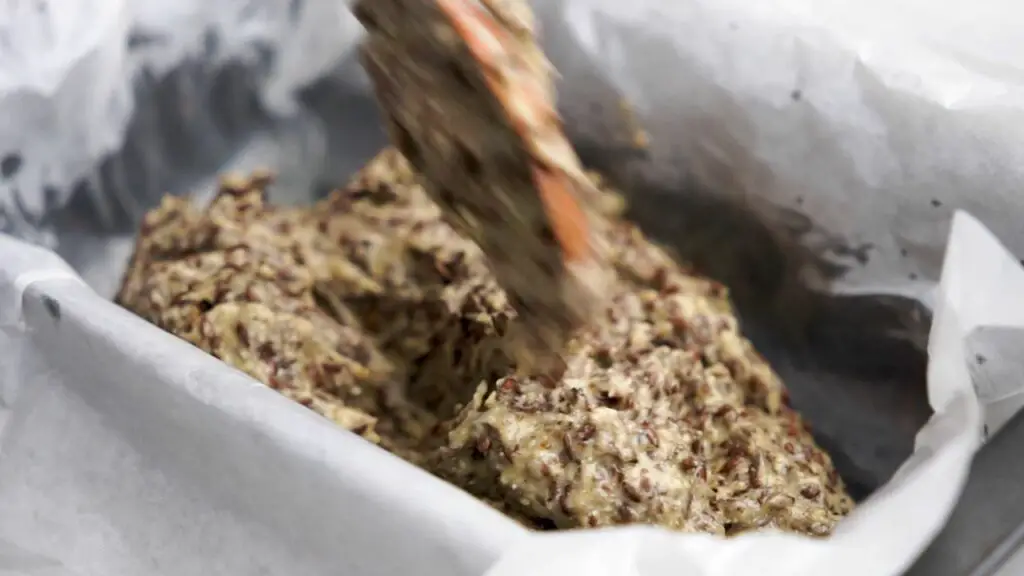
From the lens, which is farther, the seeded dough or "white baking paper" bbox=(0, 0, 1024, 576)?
the seeded dough

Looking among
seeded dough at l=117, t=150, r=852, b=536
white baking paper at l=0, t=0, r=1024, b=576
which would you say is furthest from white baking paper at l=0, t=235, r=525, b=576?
seeded dough at l=117, t=150, r=852, b=536

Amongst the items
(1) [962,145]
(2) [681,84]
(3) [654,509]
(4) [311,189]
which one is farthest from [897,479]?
(4) [311,189]

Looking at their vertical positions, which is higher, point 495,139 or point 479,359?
point 495,139

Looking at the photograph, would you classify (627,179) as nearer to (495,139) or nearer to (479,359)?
(479,359)

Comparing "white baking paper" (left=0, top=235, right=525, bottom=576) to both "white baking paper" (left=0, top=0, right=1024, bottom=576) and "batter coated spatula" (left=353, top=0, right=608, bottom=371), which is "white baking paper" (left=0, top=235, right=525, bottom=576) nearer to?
"white baking paper" (left=0, top=0, right=1024, bottom=576)

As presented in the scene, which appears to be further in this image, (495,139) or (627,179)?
(627,179)

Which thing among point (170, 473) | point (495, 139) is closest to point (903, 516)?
point (495, 139)

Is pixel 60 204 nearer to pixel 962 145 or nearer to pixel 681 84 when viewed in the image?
pixel 681 84

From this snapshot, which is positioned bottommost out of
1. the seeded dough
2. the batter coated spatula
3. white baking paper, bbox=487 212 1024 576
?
the seeded dough
